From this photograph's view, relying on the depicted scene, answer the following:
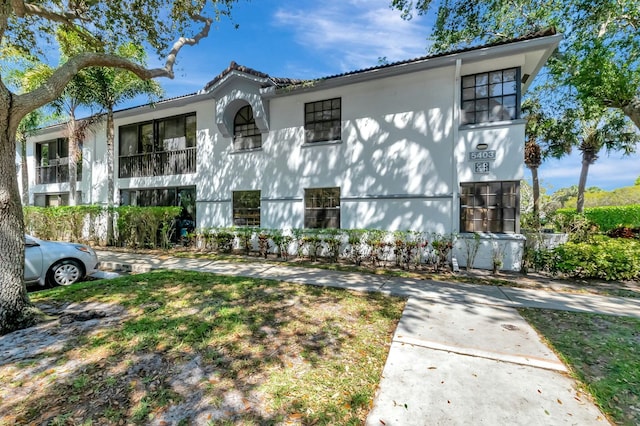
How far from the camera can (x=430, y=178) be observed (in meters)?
9.05

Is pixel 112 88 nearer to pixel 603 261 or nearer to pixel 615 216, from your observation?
pixel 603 261

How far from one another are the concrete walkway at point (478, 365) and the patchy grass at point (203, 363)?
29cm

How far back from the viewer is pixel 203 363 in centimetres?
318

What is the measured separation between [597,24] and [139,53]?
696 inches

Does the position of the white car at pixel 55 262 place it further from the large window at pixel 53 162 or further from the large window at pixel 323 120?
the large window at pixel 53 162

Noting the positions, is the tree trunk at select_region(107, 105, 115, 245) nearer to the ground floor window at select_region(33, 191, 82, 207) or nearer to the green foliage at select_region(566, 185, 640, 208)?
the ground floor window at select_region(33, 191, 82, 207)

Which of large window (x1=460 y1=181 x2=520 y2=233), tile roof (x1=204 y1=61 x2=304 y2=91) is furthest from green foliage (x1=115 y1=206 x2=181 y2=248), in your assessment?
large window (x1=460 y1=181 x2=520 y2=233)

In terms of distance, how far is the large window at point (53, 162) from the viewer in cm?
1689

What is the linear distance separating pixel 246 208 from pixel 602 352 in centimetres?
1094

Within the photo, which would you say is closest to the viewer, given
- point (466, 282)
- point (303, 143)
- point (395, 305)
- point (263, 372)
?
point (263, 372)

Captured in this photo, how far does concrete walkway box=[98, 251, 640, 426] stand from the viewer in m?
2.47

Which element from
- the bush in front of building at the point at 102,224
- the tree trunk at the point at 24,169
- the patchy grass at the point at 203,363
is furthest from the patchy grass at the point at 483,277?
the tree trunk at the point at 24,169

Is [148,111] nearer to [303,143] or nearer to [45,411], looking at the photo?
[303,143]

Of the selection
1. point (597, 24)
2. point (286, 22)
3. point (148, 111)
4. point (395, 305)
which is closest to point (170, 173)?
point (148, 111)
